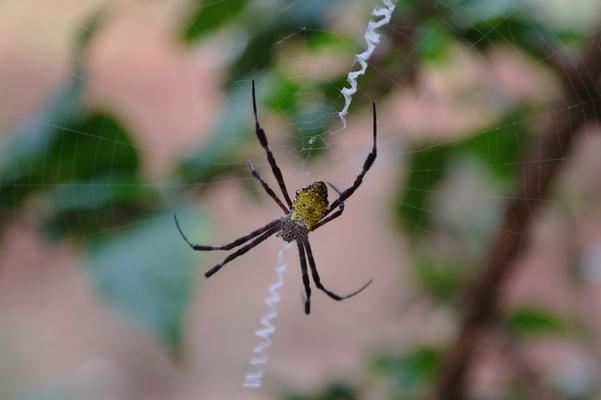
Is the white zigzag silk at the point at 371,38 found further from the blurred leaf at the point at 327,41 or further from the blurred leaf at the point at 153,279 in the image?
the blurred leaf at the point at 153,279

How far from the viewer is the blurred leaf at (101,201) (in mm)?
1684

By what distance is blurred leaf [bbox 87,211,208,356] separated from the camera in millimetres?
1362

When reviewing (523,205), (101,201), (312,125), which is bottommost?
(101,201)

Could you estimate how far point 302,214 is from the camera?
2.51 meters

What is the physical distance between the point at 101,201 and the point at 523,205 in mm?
916

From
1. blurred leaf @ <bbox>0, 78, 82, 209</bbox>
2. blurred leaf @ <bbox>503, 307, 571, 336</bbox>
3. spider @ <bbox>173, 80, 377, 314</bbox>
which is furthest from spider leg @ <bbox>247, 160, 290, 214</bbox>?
blurred leaf @ <bbox>503, 307, 571, 336</bbox>

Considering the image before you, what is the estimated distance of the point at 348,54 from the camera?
1.78 m

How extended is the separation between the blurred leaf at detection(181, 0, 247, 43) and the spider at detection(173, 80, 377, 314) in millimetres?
283

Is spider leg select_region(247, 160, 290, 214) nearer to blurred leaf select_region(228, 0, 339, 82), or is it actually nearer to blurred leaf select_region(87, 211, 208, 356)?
blurred leaf select_region(228, 0, 339, 82)

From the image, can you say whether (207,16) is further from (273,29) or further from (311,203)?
(311,203)

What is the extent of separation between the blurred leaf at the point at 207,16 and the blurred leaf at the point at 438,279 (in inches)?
35.5

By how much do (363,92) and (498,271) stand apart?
1.74 ft

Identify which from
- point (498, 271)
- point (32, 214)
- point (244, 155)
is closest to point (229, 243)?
point (244, 155)

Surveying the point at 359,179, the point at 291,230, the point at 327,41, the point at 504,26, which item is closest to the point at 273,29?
the point at 327,41
